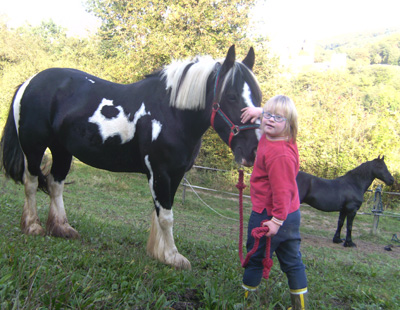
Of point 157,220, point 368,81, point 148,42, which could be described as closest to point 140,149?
point 157,220

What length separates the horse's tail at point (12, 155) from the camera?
374cm

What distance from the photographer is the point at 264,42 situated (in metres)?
15.7

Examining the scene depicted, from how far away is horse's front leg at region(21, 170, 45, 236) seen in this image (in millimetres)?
3507

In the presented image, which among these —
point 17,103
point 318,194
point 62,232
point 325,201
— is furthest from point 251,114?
point 325,201

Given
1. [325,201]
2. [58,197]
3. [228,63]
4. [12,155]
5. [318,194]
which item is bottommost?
[325,201]

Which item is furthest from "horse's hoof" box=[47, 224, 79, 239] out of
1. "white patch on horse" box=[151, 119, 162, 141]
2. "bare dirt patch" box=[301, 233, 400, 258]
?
"bare dirt patch" box=[301, 233, 400, 258]

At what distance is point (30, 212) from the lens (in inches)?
141

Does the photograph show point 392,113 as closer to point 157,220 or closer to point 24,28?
point 157,220

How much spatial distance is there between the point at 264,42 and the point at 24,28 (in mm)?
48255

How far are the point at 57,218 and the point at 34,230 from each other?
270 millimetres

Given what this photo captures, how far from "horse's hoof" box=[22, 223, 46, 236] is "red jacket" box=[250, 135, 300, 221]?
2.52 metres

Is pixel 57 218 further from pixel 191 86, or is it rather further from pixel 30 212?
pixel 191 86

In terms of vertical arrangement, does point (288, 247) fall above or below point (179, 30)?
below

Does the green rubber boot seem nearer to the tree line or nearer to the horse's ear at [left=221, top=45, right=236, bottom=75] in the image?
the horse's ear at [left=221, top=45, right=236, bottom=75]
